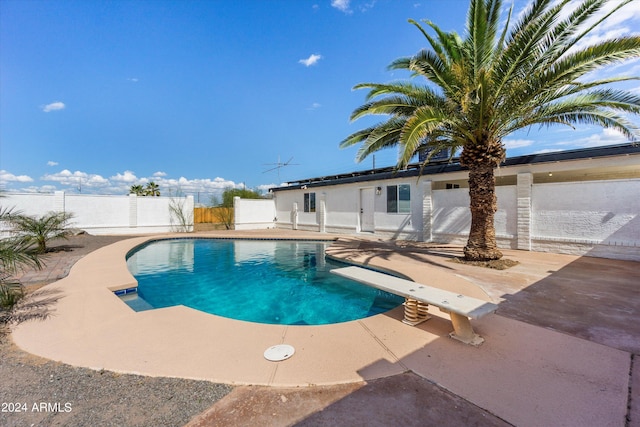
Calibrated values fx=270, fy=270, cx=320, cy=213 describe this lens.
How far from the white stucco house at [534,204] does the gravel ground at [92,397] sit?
32.1 ft

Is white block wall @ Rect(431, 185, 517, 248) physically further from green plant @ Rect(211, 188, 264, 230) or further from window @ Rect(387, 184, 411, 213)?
green plant @ Rect(211, 188, 264, 230)

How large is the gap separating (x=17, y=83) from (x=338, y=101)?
15184mm

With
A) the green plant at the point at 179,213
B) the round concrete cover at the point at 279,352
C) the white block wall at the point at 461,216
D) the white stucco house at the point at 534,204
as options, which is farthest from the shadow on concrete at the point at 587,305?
the green plant at the point at 179,213

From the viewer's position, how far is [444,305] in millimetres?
3359

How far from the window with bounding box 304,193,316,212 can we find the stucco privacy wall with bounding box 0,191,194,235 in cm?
848

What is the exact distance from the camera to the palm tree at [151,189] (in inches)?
1400

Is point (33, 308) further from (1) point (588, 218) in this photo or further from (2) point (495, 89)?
(1) point (588, 218)

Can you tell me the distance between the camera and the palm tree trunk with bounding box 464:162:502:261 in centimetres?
777

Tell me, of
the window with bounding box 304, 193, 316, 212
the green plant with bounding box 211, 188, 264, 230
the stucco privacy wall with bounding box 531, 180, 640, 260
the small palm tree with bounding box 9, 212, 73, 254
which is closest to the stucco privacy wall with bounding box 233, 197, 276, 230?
the green plant with bounding box 211, 188, 264, 230

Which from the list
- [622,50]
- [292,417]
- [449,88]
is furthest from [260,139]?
[292,417]

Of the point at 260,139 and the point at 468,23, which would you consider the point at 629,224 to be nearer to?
the point at 468,23

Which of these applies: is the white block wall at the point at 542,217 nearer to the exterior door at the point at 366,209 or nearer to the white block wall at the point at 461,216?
the white block wall at the point at 461,216

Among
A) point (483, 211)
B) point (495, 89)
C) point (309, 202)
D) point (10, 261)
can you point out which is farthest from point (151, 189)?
point (495, 89)

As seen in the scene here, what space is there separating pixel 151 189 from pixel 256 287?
35329 mm
